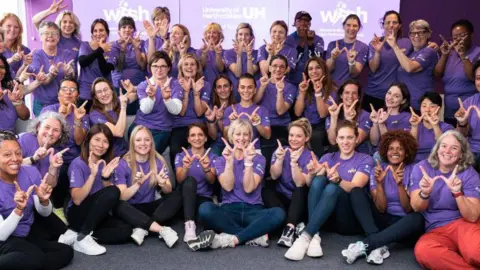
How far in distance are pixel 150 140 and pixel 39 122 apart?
81 cm

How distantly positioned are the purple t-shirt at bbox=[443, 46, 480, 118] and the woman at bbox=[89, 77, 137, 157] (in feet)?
9.10

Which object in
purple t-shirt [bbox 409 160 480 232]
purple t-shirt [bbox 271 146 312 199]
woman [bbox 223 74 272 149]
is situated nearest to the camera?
purple t-shirt [bbox 409 160 480 232]

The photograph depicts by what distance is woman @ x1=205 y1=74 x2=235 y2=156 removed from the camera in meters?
4.87

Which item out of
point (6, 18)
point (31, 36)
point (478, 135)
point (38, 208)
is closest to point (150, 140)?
point (38, 208)

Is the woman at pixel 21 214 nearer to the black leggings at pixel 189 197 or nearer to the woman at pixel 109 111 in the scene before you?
the black leggings at pixel 189 197

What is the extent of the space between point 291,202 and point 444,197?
1.05m

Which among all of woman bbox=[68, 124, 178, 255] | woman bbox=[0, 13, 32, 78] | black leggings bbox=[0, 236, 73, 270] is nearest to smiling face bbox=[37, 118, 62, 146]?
woman bbox=[68, 124, 178, 255]

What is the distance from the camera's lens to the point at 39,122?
4.16 metres

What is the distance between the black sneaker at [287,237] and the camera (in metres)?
3.91

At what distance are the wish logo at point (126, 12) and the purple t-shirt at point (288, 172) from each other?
3311 mm

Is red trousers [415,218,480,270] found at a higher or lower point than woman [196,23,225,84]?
lower

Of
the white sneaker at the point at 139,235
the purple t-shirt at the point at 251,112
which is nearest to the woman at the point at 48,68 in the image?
the purple t-shirt at the point at 251,112

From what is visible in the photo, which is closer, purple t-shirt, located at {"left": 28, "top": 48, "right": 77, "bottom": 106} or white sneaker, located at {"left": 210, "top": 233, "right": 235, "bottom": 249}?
white sneaker, located at {"left": 210, "top": 233, "right": 235, "bottom": 249}

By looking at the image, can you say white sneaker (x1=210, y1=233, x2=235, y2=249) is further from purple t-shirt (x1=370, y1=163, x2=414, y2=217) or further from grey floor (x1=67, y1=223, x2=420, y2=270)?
purple t-shirt (x1=370, y1=163, x2=414, y2=217)
